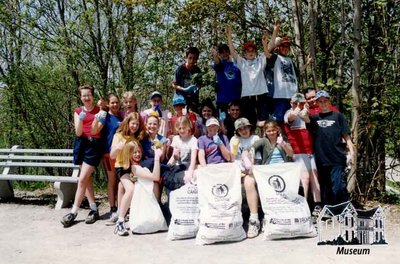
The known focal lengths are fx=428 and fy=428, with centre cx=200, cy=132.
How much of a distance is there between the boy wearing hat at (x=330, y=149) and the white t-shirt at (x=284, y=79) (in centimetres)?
46

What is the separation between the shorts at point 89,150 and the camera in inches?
223

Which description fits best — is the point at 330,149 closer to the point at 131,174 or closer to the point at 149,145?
the point at 149,145

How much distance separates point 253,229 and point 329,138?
147cm

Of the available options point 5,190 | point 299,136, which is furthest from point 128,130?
point 5,190

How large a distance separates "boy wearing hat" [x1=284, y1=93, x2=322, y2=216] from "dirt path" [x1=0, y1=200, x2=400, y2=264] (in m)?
0.77

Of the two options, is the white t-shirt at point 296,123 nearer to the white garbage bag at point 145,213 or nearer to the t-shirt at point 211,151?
the t-shirt at point 211,151

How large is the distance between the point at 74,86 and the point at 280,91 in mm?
7044

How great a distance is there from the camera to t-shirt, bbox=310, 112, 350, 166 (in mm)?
5215

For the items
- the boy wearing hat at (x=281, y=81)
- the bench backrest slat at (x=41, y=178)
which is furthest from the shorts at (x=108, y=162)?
the boy wearing hat at (x=281, y=81)

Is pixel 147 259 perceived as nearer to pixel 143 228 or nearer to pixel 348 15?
pixel 143 228

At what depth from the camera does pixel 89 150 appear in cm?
569

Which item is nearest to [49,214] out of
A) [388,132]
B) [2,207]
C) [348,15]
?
[2,207]

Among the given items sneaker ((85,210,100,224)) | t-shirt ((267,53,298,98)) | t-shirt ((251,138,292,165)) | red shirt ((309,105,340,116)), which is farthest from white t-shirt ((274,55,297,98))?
sneaker ((85,210,100,224))

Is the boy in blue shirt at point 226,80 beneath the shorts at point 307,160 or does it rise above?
above
